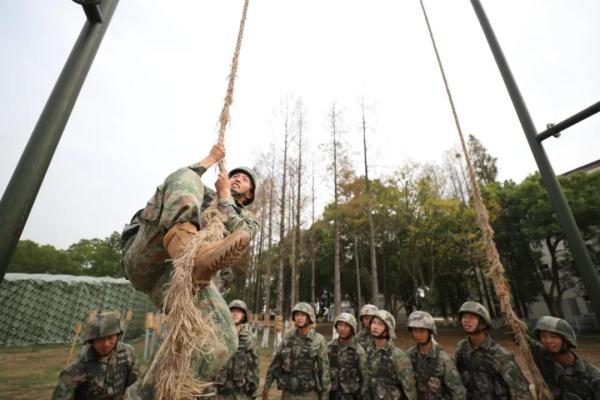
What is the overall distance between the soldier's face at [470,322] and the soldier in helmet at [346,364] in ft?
5.63

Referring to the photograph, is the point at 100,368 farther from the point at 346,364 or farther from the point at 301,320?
the point at 346,364

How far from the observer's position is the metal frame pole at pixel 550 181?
1945 millimetres

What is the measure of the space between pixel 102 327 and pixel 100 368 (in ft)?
1.65

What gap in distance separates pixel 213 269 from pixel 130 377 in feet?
12.5

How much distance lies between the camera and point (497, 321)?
72.8 ft

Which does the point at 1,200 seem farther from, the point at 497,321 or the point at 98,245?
the point at 98,245

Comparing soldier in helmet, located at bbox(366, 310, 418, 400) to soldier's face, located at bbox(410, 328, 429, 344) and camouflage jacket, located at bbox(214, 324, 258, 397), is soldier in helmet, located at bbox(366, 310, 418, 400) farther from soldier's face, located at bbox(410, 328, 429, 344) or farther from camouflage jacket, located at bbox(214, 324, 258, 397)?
camouflage jacket, located at bbox(214, 324, 258, 397)

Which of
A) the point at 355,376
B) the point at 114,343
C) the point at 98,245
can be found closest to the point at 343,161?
the point at 355,376

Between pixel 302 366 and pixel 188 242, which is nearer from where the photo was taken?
pixel 188 242

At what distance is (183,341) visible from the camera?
4.28 feet

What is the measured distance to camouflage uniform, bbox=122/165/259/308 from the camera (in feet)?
5.40

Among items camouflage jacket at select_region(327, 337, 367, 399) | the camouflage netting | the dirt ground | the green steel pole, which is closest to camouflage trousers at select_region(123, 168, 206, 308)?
the green steel pole

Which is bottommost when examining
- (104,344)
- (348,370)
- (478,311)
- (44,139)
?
(348,370)

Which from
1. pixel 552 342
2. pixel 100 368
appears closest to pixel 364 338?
pixel 552 342
